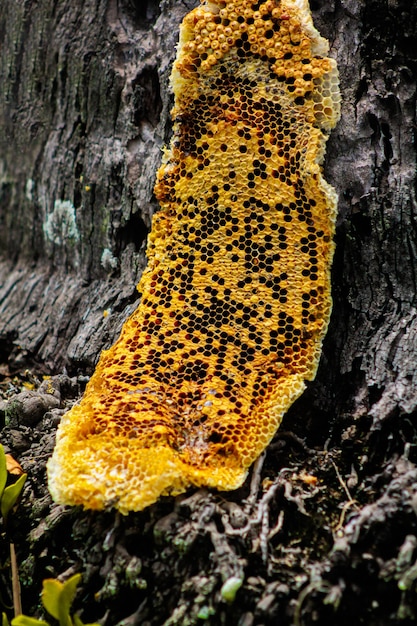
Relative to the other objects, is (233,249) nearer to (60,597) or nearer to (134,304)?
(134,304)

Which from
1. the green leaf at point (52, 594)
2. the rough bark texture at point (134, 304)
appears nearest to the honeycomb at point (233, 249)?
the rough bark texture at point (134, 304)

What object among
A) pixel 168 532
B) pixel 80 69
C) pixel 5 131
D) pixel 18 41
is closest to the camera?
pixel 168 532

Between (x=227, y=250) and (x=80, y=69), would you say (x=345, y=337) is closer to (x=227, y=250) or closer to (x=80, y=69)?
(x=227, y=250)

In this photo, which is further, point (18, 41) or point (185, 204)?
point (18, 41)

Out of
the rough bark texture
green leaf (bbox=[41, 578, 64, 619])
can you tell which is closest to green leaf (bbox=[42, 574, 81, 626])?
green leaf (bbox=[41, 578, 64, 619])

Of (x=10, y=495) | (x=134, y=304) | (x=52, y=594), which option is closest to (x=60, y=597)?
(x=52, y=594)

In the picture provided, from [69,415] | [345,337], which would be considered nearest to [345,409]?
[345,337]

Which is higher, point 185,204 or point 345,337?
point 185,204
